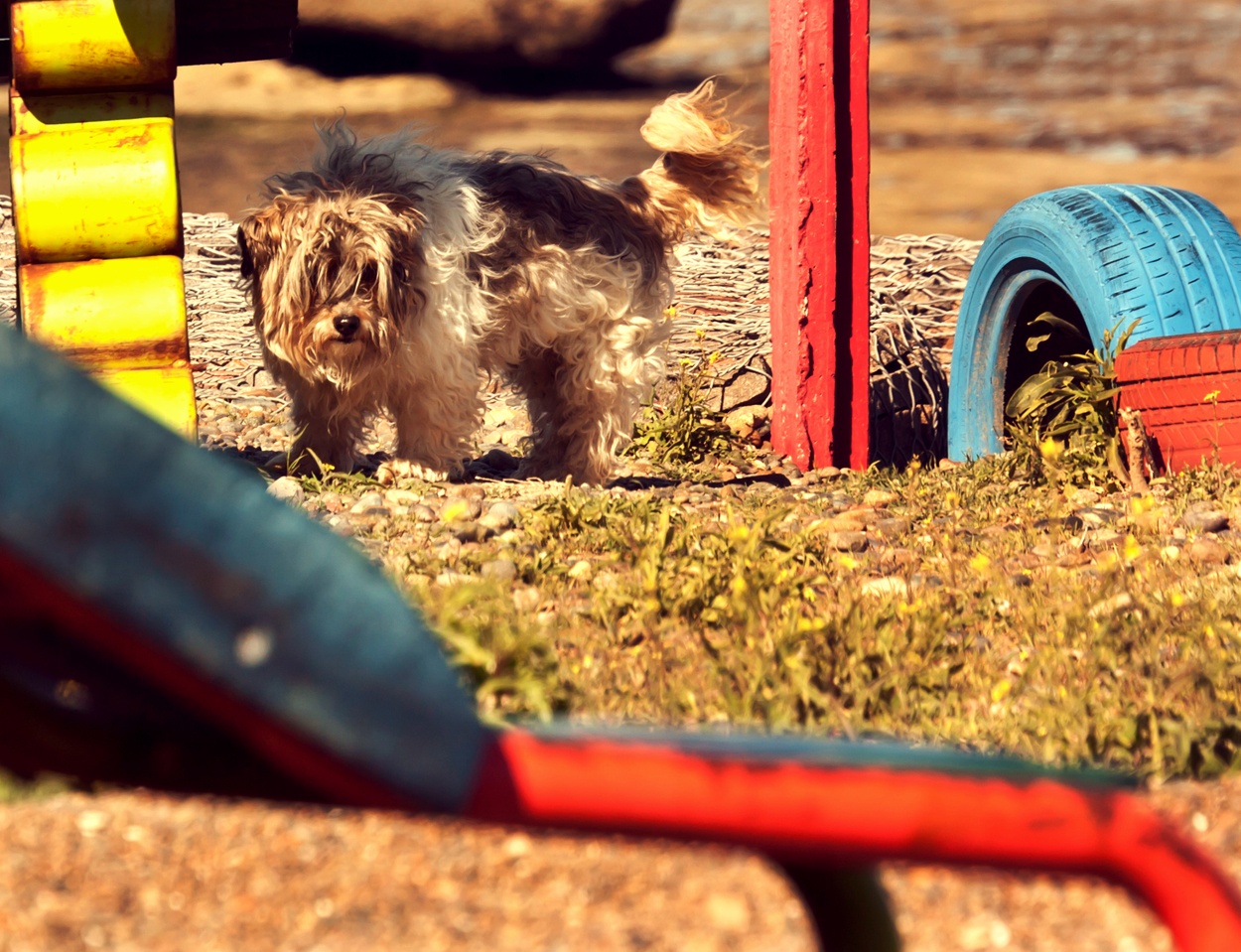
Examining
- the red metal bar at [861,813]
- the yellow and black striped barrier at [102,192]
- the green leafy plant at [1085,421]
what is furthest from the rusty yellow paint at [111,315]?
the red metal bar at [861,813]

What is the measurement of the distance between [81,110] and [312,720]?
540 cm

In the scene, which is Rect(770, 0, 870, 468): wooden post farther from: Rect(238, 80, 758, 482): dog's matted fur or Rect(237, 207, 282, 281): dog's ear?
Rect(237, 207, 282, 281): dog's ear

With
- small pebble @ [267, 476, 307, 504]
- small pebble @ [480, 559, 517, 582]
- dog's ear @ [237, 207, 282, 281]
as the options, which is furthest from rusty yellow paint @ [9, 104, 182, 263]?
small pebble @ [480, 559, 517, 582]

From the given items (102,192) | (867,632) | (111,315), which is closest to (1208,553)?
(867,632)

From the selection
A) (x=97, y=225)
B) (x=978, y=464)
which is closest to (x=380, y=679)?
(x=97, y=225)

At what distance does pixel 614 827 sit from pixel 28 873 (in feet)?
4.86

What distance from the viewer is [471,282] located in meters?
5.70

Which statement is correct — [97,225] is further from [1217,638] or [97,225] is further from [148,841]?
[1217,638]

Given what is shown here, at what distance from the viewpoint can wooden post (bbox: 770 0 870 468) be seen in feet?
21.8

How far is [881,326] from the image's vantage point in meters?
8.24

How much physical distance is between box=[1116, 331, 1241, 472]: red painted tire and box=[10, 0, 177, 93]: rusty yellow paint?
4.03 meters

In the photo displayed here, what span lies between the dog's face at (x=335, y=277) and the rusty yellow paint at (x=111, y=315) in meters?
Answer: 0.38

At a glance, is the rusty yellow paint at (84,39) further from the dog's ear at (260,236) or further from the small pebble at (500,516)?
the small pebble at (500,516)

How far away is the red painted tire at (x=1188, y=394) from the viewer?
5.34 meters
